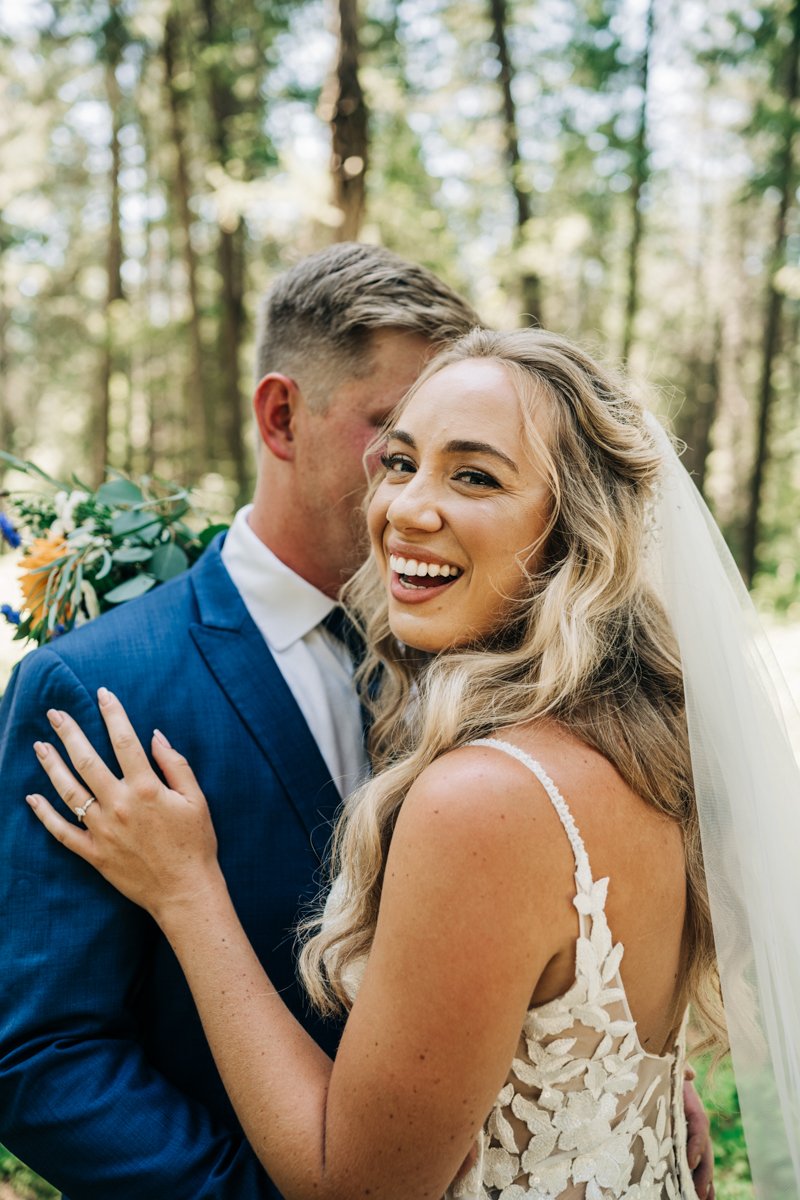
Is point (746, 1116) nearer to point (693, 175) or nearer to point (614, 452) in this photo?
point (614, 452)

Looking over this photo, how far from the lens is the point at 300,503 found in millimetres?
2676

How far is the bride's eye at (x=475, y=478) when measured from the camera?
190 cm

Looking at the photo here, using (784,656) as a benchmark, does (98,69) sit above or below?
above

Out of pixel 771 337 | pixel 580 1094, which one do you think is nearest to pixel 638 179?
pixel 771 337

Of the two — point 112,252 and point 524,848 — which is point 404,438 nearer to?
point 524,848

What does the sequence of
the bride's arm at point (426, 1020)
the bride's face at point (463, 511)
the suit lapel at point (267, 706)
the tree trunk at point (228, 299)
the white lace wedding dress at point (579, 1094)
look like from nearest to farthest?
the bride's arm at point (426, 1020), the white lace wedding dress at point (579, 1094), the bride's face at point (463, 511), the suit lapel at point (267, 706), the tree trunk at point (228, 299)

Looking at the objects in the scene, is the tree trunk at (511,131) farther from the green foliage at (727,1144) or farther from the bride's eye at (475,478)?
the bride's eye at (475,478)

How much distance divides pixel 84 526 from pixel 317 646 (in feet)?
2.34

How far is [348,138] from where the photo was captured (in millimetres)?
6680

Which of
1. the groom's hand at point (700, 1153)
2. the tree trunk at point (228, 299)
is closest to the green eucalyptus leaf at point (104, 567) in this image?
the groom's hand at point (700, 1153)

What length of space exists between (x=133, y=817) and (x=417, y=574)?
2.38ft

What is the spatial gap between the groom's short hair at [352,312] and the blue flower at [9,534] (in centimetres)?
86

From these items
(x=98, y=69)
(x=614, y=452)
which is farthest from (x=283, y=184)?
(x=98, y=69)

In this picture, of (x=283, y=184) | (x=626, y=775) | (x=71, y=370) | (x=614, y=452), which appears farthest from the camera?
(x=71, y=370)
